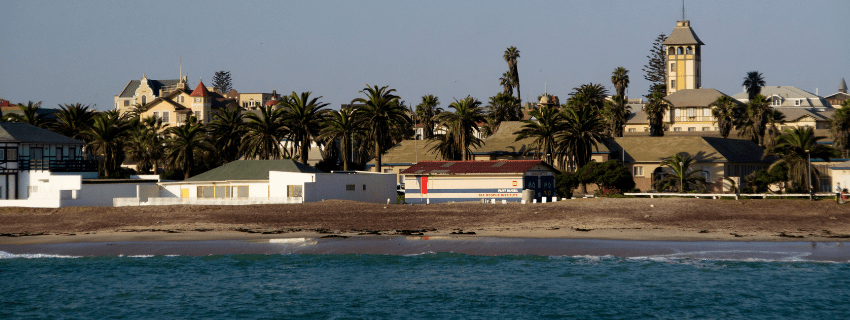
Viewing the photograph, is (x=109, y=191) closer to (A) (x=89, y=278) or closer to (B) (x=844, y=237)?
(A) (x=89, y=278)

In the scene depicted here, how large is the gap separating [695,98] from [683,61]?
92.5 feet

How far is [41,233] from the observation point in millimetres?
44219

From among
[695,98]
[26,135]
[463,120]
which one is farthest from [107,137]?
[695,98]

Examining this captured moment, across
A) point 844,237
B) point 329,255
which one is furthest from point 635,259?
point 329,255

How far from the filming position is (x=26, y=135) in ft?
195

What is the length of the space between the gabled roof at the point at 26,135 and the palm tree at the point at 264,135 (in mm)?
18105

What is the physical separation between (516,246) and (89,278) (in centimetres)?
1874

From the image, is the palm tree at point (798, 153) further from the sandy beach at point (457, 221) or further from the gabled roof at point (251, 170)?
the gabled roof at point (251, 170)

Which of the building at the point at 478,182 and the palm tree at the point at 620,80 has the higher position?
the palm tree at the point at 620,80

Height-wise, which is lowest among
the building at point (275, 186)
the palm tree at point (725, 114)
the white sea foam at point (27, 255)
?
the white sea foam at point (27, 255)

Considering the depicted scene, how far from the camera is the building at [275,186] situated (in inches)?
2195

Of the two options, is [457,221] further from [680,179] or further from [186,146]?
[186,146]

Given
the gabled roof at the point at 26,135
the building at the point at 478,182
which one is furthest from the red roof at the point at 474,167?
the gabled roof at the point at 26,135

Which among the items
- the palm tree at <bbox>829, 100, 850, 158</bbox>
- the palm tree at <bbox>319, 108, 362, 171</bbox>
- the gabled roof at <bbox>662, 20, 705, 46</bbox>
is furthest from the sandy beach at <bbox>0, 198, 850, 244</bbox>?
the gabled roof at <bbox>662, 20, 705, 46</bbox>
